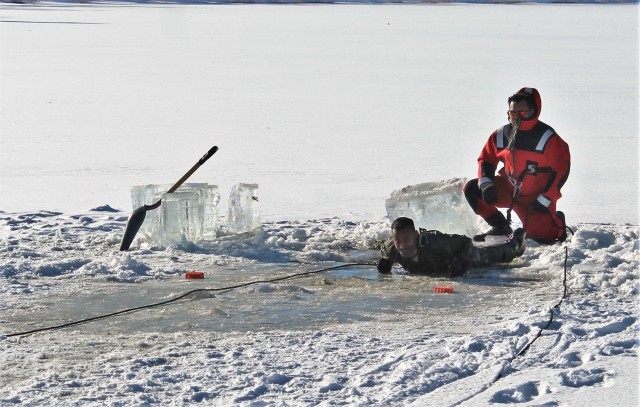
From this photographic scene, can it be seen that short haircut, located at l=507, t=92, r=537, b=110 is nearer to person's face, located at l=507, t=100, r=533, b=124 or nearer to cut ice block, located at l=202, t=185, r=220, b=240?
person's face, located at l=507, t=100, r=533, b=124

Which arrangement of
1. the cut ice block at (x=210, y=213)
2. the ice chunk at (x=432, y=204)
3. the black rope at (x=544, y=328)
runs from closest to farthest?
1. the black rope at (x=544, y=328)
2. the ice chunk at (x=432, y=204)
3. the cut ice block at (x=210, y=213)

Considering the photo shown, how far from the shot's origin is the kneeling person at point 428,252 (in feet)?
18.9

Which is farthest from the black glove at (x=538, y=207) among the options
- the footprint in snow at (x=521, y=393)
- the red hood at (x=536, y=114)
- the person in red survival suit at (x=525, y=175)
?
the footprint in snow at (x=521, y=393)

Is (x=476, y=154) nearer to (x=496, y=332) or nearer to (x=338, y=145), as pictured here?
(x=338, y=145)

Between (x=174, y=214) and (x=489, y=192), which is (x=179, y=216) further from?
(x=489, y=192)

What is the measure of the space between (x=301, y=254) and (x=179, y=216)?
0.76 metres

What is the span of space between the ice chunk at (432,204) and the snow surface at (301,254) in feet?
0.89

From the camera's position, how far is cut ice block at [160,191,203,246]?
6.44 meters

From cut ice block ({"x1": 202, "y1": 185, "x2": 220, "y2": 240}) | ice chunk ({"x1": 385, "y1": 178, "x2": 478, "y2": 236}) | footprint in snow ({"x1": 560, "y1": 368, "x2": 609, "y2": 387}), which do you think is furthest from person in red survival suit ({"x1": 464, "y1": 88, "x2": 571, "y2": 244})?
footprint in snow ({"x1": 560, "y1": 368, "x2": 609, "y2": 387})

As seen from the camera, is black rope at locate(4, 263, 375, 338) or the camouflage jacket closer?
black rope at locate(4, 263, 375, 338)

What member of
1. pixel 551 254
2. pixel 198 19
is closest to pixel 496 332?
pixel 551 254

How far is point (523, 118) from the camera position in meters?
6.30

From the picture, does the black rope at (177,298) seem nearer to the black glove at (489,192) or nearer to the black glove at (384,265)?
the black glove at (384,265)

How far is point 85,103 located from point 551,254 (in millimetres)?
10459
